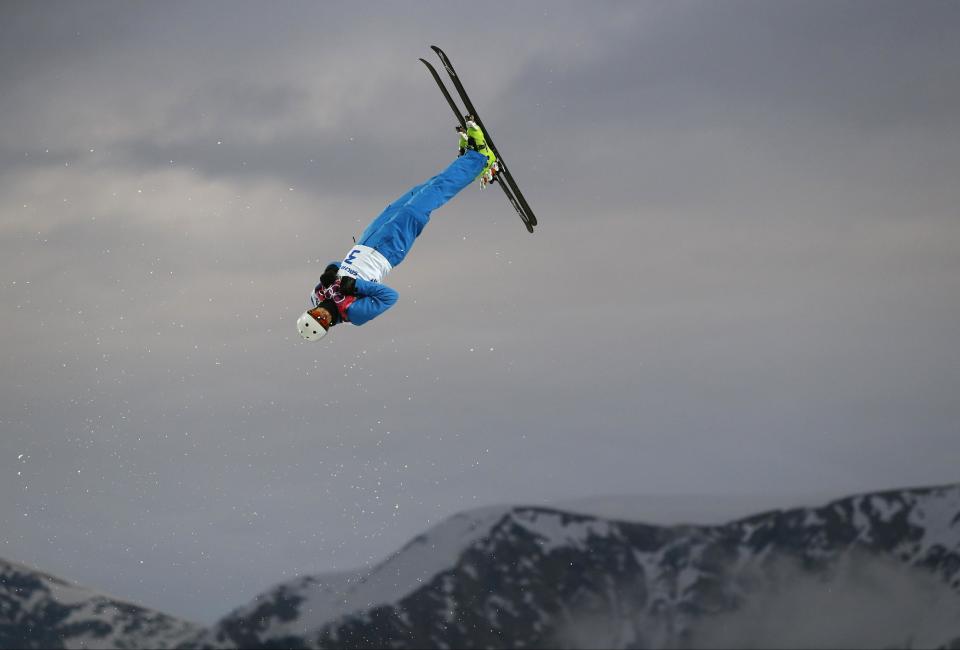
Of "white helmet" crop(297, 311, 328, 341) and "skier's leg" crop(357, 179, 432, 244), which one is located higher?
"skier's leg" crop(357, 179, 432, 244)

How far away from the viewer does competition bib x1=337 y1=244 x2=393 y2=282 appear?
75.9 ft

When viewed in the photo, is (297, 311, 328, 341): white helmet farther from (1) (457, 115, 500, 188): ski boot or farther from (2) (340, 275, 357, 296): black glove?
(1) (457, 115, 500, 188): ski boot

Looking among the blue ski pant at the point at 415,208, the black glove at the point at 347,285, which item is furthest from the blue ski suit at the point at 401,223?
the black glove at the point at 347,285

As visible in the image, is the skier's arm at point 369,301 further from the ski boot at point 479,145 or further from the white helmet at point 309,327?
the ski boot at point 479,145

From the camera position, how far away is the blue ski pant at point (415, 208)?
23500mm

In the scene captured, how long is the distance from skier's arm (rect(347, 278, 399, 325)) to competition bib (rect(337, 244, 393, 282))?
0.26m

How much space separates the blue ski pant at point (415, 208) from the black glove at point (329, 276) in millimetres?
1054

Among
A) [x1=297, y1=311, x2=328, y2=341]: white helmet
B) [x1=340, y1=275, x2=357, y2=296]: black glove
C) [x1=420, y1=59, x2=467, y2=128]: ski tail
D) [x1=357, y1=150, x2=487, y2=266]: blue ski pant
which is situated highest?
[x1=420, y1=59, x2=467, y2=128]: ski tail

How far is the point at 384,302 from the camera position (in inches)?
907

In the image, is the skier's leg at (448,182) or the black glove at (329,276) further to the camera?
the skier's leg at (448,182)

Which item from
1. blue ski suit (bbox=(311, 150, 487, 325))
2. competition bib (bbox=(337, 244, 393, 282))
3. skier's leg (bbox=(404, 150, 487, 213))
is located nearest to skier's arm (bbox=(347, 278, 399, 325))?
blue ski suit (bbox=(311, 150, 487, 325))

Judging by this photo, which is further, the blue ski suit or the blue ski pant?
the blue ski pant

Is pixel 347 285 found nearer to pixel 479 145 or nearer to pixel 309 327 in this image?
pixel 309 327

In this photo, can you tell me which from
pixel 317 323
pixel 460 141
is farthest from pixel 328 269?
pixel 460 141
